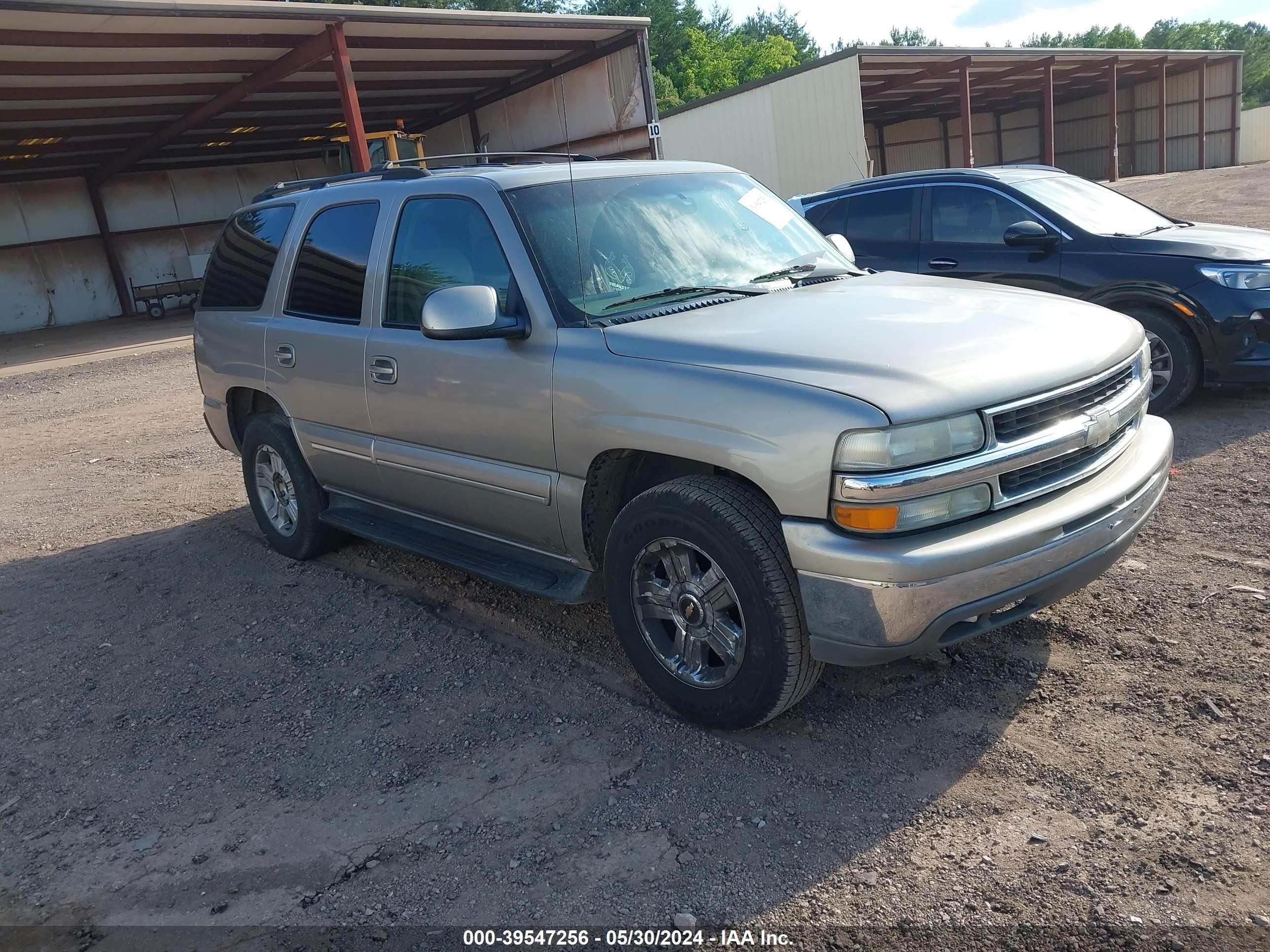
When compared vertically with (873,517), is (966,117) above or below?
above

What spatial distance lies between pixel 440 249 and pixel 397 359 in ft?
1.70

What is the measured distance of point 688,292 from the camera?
12.6 feet

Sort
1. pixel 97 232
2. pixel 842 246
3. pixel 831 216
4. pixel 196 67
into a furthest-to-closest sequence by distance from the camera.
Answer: pixel 97 232, pixel 196 67, pixel 831 216, pixel 842 246

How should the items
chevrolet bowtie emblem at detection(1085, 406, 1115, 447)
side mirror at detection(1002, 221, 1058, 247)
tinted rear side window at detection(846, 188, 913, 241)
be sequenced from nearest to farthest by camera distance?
1. chevrolet bowtie emblem at detection(1085, 406, 1115, 447)
2. side mirror at detection(1002, 221, 1058, 247)
3. tinted rear side window at detection(846, 188, 913, 241)

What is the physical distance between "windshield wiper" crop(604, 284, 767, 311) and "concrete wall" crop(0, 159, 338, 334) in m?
25.2

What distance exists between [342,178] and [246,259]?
0.84 metres

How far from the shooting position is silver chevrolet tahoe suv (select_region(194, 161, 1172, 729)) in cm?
287

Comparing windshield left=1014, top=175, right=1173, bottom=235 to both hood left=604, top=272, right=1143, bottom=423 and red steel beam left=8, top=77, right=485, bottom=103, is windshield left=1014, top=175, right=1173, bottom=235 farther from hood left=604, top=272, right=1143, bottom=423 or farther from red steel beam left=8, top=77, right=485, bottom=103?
red steel beam left=8, top=77, right=485, bottom=103

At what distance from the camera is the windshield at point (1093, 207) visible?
7.05m

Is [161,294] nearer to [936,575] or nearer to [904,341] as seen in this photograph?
[904,341]

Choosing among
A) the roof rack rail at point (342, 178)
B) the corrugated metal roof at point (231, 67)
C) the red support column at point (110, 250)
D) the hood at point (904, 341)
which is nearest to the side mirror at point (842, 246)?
the hood at point (904, 341)

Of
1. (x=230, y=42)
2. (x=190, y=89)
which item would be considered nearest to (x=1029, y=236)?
(x=230, y=42)

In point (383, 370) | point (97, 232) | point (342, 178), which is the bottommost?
point (383, 370)

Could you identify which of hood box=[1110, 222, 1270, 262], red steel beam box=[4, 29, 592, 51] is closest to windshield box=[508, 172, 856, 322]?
hood box=[1110, 222, 1270, 262]
